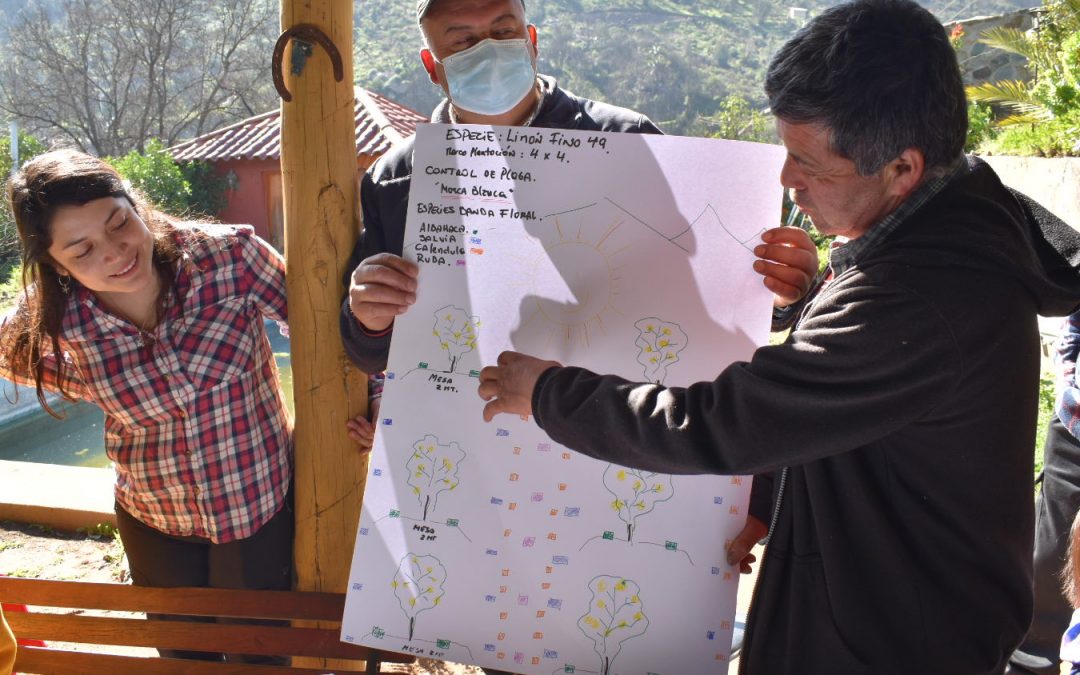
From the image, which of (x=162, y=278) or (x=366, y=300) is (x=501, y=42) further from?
(x=162, y=278)

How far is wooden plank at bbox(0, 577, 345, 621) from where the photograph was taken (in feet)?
6.84

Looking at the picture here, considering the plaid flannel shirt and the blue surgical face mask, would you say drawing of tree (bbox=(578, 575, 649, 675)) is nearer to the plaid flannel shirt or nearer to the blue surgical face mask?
the plaid flannel shirt

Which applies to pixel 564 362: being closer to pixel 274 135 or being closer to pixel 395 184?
pixel 395 184

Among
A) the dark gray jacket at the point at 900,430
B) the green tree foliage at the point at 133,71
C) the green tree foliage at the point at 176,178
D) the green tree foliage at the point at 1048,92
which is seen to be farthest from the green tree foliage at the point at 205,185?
the dark gray jacket at the point at 900,430

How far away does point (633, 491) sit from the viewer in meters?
1.71

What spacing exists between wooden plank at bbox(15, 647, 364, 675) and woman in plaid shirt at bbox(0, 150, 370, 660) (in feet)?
0.70

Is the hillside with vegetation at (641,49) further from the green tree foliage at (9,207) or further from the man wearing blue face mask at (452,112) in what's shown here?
the man wearing blue face mask at (452,112)

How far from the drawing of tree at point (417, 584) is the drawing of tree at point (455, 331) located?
0.43 meters

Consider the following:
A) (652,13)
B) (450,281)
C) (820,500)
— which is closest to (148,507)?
(450,281)

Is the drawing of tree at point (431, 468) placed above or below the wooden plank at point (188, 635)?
above

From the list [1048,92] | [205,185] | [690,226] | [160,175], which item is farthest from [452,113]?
[205,185]

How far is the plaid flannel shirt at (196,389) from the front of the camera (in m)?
1.99

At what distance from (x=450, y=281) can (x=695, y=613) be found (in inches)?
33.8

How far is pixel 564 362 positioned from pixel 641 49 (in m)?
36.5
